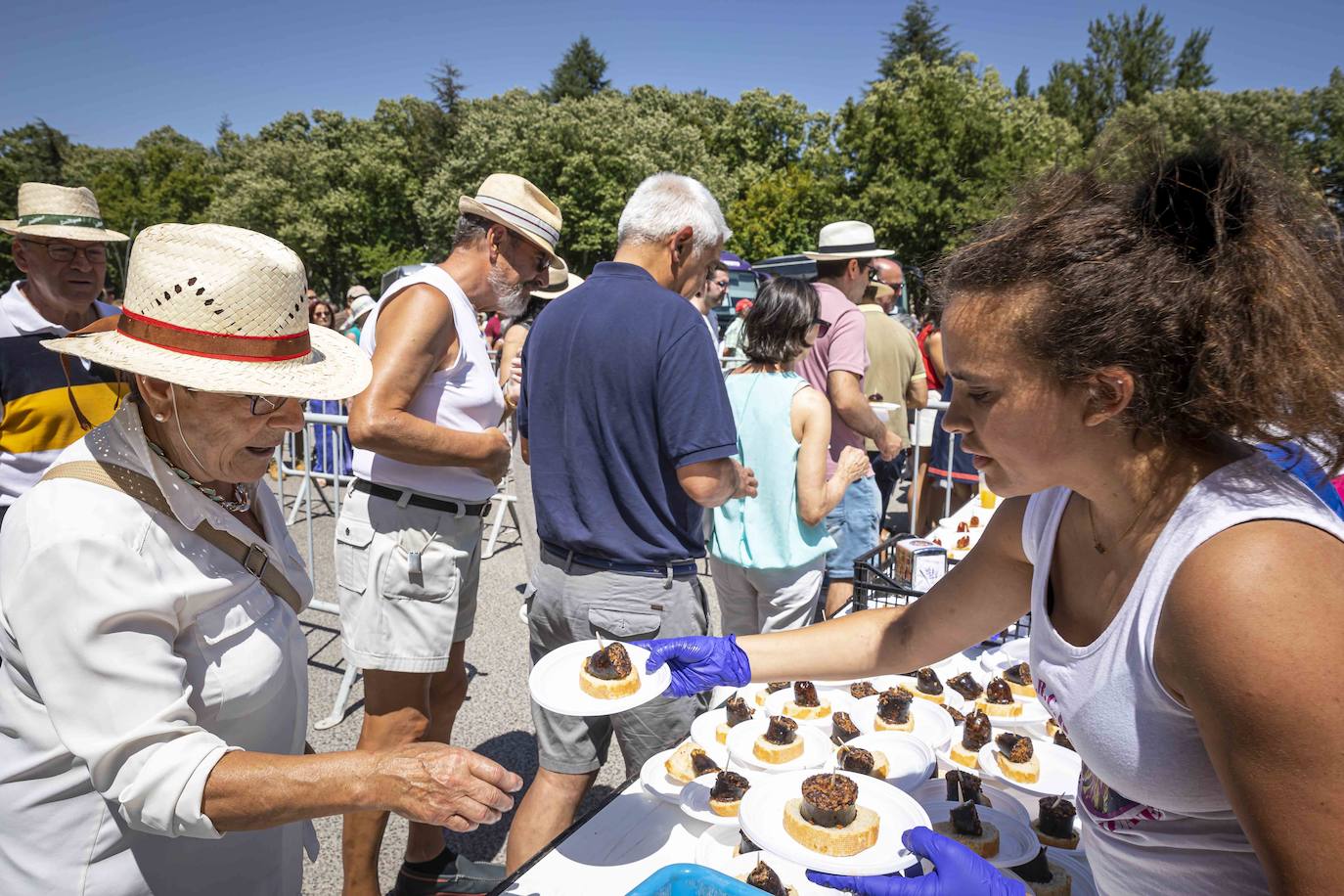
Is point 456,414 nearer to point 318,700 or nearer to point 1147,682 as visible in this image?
point 1147,682

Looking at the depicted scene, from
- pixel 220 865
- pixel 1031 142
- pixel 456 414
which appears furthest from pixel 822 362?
pixel 1031 142

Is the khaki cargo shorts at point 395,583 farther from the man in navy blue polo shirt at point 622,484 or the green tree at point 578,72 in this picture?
the green tree at point 578,72

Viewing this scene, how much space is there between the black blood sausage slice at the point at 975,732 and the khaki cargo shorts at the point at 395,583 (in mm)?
1868

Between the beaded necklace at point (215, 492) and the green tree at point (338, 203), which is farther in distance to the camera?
the green tree at point (338, 203)

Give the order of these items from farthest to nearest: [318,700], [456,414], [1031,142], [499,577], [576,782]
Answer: [1031,142] < [499,577] < [318,700] < [456,414] < [576,782]

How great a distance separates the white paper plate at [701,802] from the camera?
1.89m

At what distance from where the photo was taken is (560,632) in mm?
2863

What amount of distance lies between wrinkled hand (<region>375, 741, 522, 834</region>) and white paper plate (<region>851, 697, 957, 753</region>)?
133cm

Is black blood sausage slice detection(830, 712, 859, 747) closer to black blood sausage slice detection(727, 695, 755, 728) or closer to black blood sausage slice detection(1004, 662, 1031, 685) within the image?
black blood sausage slice detection(727, 695, 755, 728)

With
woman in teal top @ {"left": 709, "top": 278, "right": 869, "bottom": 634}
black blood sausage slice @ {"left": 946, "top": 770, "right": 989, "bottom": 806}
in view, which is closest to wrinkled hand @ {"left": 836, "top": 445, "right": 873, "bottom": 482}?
woman in teal top @ {"left": 709, "top": 278, "right": 869, "bottom": 634}

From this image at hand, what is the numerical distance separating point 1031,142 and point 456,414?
3339 cm

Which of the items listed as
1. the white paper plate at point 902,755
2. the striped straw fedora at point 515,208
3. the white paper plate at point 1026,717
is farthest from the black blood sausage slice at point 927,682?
the striped straw fedora at point 515,208

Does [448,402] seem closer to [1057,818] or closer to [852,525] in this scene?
[1057,818]

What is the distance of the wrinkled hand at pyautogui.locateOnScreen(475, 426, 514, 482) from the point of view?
3.01m
